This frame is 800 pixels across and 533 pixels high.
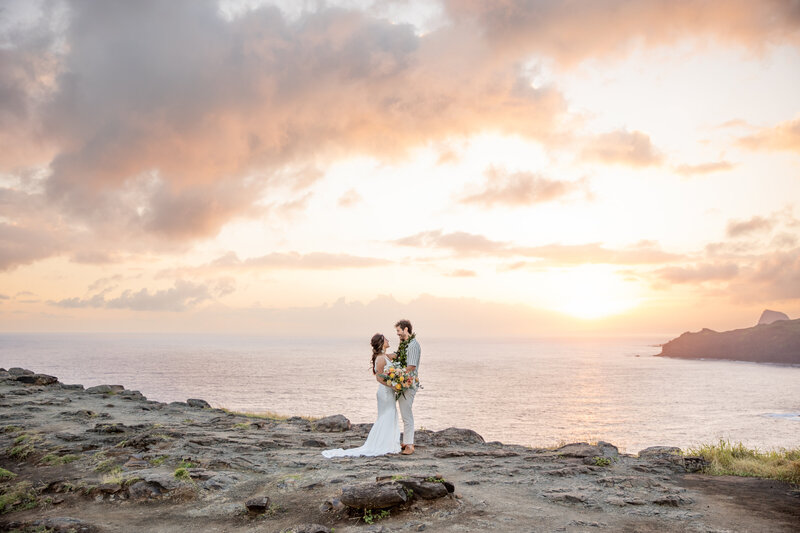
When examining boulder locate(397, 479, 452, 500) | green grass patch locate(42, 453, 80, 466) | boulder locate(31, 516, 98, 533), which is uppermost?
boulder locate(397, 479, 452, 500)

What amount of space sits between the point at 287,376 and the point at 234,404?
4881 cm

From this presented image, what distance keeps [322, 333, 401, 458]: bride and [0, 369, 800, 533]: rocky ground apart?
0.73 m

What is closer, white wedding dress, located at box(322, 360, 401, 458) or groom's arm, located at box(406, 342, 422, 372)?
groom's arm, located at box(406, 342, 422, 372)

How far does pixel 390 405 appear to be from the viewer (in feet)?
50.2

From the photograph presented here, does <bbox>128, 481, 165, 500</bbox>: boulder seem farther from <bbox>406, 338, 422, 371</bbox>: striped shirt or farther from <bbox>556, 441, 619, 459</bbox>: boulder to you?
<bbox>556, 441, 619, 459</bbox>: boulder

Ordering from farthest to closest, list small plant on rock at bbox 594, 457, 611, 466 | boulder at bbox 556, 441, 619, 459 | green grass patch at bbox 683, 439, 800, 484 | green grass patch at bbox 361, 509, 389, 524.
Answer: boulder at bbox 556, 441, 619, 459 → small plant on rock at bbox 594, 457, 611, 466 → green grass patch at bbox 683, 439, 800, 484 → green grass patch at bbox 361, 509, 389, 524

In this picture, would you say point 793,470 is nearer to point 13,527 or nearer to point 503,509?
point 503,509

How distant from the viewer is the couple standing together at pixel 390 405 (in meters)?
15.0

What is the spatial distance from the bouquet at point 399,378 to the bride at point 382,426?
1.15 ft

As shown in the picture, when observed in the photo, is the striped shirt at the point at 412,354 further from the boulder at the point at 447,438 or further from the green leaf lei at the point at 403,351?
the boulder at the point at 447,438

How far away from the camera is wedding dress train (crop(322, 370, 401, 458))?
1528 cm

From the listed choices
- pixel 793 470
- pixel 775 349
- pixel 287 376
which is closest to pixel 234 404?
pixel 287 376

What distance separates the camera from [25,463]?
1580cm

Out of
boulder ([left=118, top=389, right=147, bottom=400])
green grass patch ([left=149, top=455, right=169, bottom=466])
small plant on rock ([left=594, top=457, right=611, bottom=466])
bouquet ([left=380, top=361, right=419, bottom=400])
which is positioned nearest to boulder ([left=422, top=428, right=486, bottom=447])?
bouquet ([left=380, top=361, right=419, bottom=400])
